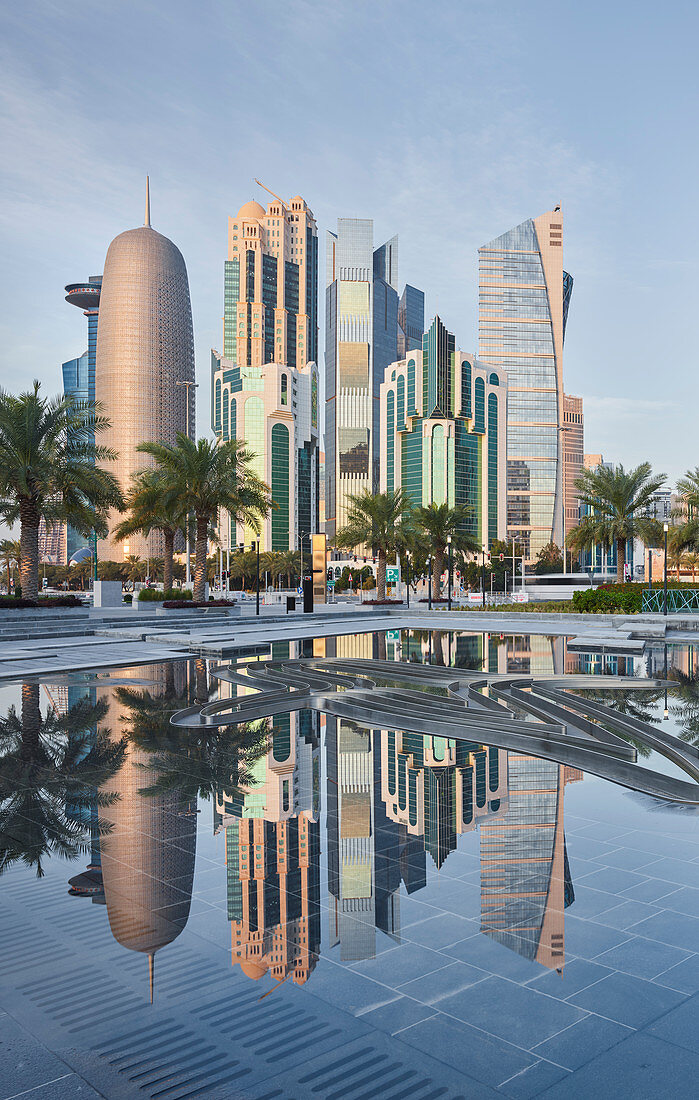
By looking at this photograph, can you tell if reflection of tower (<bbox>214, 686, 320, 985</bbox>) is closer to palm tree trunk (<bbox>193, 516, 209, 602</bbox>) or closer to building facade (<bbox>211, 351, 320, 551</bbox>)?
palm tree trunk (<bbox>193, 516, 209, 602</bbox>)

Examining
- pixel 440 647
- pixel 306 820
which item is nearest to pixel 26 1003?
pixel 306 820

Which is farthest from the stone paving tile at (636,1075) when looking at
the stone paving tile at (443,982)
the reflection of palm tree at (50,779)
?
the reflection of palm tree at (50,779)

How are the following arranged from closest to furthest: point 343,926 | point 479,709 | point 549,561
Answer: point 343,926, point 479,709, point 549,561

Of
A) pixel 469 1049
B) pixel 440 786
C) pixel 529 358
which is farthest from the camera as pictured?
pixel 529 358

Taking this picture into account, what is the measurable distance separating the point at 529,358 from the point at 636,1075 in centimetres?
17794

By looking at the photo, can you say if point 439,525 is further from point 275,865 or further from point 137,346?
point 137,346

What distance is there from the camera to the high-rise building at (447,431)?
5876 inches

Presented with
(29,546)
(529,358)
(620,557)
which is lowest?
(620,557)

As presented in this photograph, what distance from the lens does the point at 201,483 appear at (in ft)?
108

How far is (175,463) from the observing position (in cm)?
3256

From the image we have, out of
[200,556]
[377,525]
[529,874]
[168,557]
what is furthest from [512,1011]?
[377,525]

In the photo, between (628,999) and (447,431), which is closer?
(628,999)

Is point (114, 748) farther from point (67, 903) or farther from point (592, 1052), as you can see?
point (592, 1052)

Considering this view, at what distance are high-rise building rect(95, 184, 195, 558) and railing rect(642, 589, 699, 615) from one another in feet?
506
